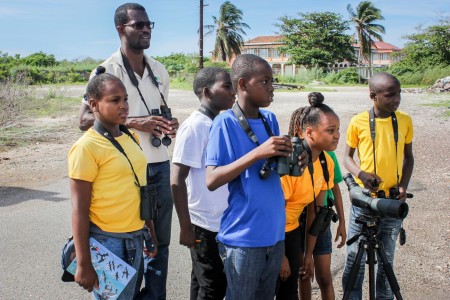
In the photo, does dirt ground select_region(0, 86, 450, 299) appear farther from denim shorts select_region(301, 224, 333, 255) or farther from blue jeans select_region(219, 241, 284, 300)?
blue jeans select_region(219, 241, 284, 300)

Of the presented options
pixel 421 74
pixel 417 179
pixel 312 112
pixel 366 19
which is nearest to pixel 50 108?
pixel 417 179

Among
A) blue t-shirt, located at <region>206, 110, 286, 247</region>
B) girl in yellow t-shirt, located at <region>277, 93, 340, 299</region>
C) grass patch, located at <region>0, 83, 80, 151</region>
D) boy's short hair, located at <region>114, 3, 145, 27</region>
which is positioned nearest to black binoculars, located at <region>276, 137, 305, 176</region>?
blue t-shirt, located at <region>206, 110, 286, 247</region>

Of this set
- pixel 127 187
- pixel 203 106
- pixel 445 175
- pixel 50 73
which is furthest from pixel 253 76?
pixel 50 73

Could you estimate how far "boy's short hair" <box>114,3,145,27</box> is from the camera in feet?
10.4

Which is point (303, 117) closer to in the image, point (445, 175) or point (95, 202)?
point (95, 202)

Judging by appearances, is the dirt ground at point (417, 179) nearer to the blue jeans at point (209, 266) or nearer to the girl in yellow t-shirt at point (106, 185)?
the blue jeans at point (209, 266)

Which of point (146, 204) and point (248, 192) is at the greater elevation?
point (248, 192)

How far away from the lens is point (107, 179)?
7.86ft

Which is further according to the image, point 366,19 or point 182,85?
point 366,19

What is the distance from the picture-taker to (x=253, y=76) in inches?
92.7

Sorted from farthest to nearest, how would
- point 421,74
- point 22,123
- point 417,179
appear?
point 421,74, point 22,123, point 417,179

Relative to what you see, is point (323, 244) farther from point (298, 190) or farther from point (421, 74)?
point (421, 74)

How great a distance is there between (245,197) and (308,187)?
70 centimetres

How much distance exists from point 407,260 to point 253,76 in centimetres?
296
